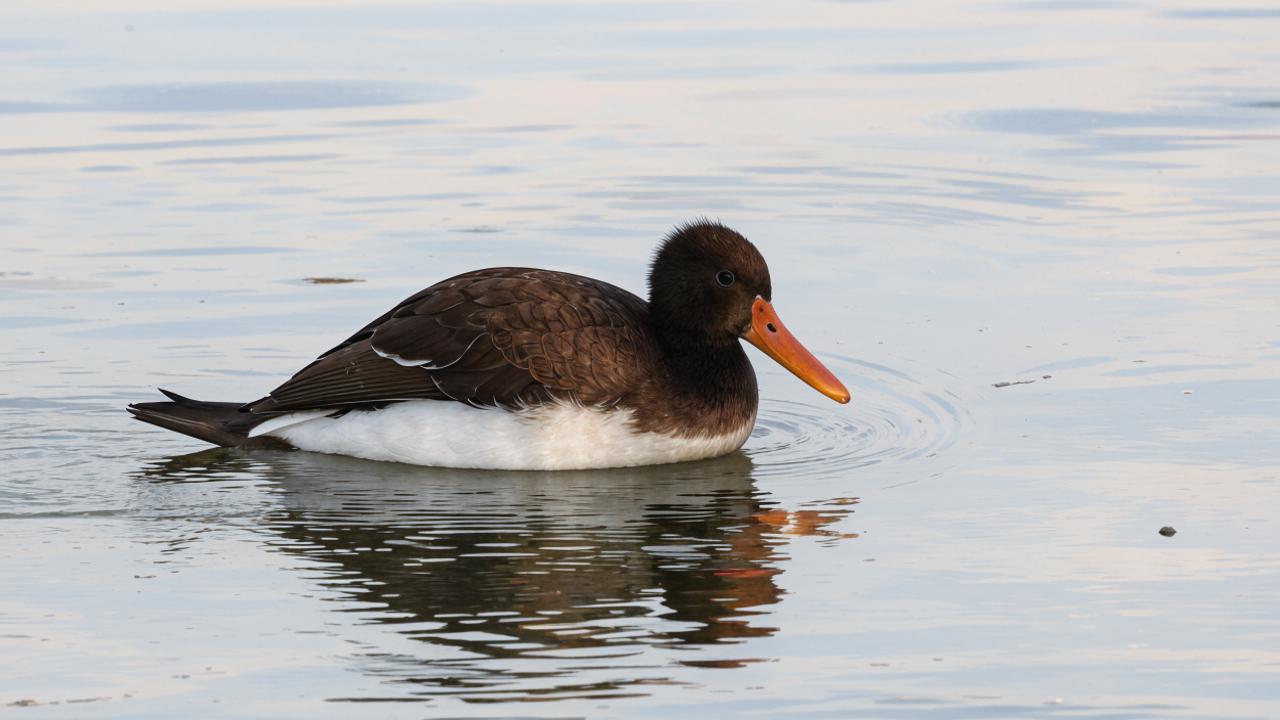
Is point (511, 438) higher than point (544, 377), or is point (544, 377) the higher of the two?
point (544, 377)

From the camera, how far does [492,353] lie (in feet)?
32.5

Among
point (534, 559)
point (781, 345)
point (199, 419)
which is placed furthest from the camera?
point (781, 345)

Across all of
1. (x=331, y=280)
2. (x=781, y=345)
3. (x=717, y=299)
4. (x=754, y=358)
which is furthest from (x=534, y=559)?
(x=331, y=280)

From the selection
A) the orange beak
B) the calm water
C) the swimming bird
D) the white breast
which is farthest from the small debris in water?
the orange beak

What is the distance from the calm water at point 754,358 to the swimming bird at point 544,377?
6.4 inches

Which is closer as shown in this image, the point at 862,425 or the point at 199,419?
the point at 199,419

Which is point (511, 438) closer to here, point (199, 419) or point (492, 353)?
point (492, 353)

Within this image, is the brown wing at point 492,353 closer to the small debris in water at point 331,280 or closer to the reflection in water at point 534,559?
the reflection in water at point 534,559

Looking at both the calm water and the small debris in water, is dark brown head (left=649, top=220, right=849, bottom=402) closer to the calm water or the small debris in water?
the calm water

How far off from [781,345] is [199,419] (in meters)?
2.84

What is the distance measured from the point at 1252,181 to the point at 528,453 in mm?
7795

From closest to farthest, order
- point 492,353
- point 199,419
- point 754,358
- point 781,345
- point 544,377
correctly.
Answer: point 544,377
point 492,353
point 199,419
point 781,345
point 754,358

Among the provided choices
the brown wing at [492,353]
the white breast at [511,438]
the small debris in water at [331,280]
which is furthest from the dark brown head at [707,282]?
the small debris in water at [331,280]

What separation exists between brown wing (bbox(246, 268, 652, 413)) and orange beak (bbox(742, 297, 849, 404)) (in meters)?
0.56
